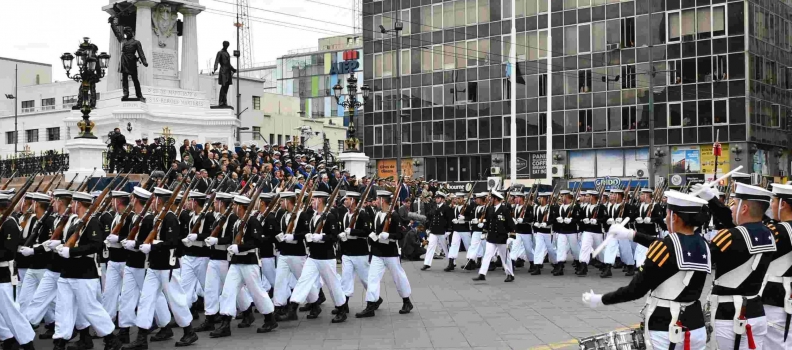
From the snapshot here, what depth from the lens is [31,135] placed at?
250 feet

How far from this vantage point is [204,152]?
74.6 feet

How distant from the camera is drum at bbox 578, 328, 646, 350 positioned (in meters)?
6.29

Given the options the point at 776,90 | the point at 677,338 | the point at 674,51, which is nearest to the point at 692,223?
the point at 677,338

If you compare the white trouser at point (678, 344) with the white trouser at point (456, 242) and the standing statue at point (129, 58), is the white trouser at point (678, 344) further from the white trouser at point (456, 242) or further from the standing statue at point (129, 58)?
the standing statue at point (129, 58)

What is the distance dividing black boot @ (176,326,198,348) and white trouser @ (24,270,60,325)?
167 centimetres

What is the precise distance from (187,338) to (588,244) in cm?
1162

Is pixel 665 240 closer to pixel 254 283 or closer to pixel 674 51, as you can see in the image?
pixel 254 283

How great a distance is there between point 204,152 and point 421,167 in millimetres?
36975

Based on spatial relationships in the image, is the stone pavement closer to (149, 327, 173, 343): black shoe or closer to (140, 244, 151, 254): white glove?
(149, 327, 173, 343): black shoe

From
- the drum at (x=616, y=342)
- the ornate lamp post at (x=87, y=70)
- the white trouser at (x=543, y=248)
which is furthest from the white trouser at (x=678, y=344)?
the ornate lamp post at (x=87, y=70)

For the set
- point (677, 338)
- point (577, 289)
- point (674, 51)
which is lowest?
point (577, 289)

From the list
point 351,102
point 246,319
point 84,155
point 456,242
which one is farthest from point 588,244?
point 84,155

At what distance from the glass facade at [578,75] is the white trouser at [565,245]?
21569 mm

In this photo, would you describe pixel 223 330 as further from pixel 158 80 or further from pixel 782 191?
pixel 158 80
